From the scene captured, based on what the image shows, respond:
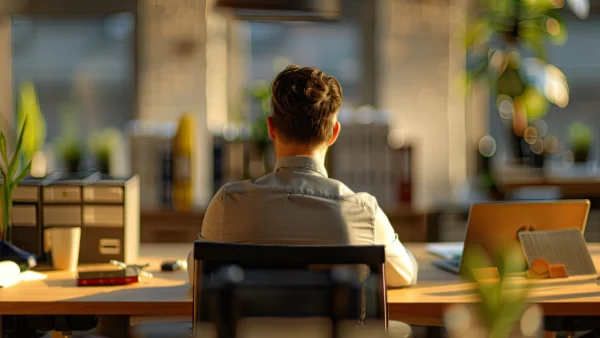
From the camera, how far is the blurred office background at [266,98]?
14.0 feet

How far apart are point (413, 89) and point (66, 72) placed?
1934 millimetres

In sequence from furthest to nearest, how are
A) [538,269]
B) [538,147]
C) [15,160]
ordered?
[538,147] → [15,160] → [538,269]

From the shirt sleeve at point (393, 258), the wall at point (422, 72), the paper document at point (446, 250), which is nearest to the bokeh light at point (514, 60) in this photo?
the wall at point (422, 72)

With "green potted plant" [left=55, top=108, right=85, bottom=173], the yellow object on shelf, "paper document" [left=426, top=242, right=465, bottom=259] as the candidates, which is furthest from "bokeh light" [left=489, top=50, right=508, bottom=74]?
"green potted plant" [left=55, top=108, right=85, bottom=173]

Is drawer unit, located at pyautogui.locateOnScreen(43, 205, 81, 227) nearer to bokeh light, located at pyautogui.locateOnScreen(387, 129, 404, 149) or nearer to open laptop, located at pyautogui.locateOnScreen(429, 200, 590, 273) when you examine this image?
open laptop, located at pyautogui.locateOnScreen(429, 200, 590, 273)

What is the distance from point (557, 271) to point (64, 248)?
1.33 metres

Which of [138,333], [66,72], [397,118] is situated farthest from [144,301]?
[66,72]

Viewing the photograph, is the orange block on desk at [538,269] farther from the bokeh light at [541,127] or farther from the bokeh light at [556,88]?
the bokeh light at [541,127]

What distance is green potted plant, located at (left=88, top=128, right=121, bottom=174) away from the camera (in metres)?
4.43

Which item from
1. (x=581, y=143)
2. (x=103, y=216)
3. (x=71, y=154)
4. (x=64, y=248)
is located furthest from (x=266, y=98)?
(x=64, y=248)

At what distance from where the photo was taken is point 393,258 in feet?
6.89

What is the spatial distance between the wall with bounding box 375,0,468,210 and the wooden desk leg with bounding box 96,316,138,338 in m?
2.61

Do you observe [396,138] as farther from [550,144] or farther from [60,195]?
[60,195]

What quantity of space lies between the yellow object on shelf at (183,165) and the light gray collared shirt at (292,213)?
2.29 m
